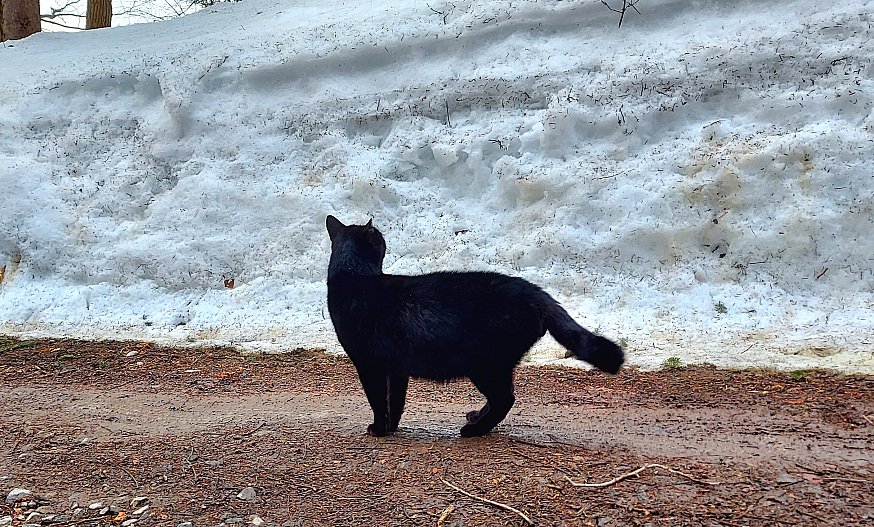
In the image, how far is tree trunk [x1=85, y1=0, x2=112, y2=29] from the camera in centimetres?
1786

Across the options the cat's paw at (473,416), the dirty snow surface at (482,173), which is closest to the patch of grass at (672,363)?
the dirty snow surface at (482,173)

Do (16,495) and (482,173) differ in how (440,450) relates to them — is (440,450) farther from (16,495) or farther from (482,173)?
(482,173)

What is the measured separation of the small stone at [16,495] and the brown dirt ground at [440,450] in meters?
0.05

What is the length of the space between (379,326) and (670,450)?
1892mm

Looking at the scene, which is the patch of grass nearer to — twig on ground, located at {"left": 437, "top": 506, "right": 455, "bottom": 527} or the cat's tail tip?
the cat's tail tip

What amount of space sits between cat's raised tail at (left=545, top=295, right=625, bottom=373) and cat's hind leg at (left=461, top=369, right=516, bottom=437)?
49cm

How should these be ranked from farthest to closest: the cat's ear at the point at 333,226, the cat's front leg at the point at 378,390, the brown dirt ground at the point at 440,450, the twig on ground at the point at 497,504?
the cat's ear at the point at 333,226, the cat's front leg at the point at 378,390, the brown dirt ground at the point at 440,450, the twig on ground at the point at 497,504

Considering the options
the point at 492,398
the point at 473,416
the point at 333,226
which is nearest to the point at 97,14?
the point at 333,226

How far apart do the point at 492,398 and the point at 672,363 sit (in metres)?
2.77

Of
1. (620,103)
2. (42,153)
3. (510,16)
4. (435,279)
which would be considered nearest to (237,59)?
(42,153)

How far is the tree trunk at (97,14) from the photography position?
17.9 m

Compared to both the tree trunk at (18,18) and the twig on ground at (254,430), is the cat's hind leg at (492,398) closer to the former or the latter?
the twig on ground at (254,430)

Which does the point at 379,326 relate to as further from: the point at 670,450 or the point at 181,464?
the point at 670,450

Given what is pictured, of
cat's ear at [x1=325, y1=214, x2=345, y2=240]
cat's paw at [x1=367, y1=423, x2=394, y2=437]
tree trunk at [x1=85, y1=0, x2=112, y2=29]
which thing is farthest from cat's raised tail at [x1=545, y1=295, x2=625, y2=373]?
tree trunk at [x1=85, y1=0, x2=112, y2=29]
